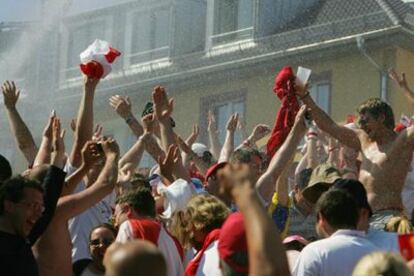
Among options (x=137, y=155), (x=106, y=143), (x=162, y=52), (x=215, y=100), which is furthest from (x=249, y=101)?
(x=106, y=143)

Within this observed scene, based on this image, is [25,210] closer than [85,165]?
Yes

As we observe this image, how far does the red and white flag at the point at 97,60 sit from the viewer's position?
36.0ft

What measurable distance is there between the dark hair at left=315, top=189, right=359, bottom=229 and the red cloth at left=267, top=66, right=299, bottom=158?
3.49 metres

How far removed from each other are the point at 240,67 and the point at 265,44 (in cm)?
87

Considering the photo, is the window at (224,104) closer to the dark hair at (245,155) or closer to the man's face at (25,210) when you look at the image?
the dark hair at (245,155)

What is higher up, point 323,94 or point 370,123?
point 323,94

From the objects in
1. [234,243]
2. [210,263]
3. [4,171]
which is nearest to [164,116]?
[4,171]

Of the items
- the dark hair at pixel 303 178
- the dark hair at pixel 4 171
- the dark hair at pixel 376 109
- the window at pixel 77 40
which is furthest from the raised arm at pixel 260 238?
the window at pixel 77 40

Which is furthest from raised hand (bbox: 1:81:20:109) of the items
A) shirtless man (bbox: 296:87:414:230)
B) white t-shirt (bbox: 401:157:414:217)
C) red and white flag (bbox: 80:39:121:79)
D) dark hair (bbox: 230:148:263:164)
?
white t-shirt (bbox: 401:157:414:217)

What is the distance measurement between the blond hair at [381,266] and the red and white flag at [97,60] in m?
5.24

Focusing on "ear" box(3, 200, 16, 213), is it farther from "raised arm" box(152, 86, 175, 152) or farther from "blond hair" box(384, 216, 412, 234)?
"raised arm" box(152, 86, 175, 152)

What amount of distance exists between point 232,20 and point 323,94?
16.2ft

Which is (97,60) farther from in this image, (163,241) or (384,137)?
(163,241)

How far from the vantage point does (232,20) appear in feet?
105
